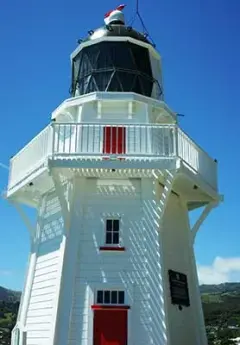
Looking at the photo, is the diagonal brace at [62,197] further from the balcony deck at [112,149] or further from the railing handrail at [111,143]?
the railing handrail at [111,143]

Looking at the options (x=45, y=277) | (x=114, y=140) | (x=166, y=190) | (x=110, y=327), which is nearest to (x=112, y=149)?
(x=114, y=140)

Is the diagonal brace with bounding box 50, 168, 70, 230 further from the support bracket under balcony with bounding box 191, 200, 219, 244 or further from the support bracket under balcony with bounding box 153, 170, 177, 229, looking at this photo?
the support bracket under balcony with bounding box 191, 200, 219, 244

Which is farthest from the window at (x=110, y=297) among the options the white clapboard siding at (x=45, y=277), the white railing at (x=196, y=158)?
the white railing at (x=196, y=158)

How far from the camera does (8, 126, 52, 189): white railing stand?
13008mm

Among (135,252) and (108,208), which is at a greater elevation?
(108,208)

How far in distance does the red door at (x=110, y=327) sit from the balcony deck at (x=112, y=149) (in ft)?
11.9

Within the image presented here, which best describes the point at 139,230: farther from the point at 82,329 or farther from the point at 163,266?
the point at 82,329

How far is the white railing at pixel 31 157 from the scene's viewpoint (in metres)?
13.0

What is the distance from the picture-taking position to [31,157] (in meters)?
13.9

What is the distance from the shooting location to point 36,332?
13.1m

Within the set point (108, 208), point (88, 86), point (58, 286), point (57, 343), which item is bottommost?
point (57, 343)

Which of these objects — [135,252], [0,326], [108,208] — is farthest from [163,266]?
[0,326]

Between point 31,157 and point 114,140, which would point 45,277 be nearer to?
point 31,157

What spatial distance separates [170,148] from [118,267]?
335 centimetres
